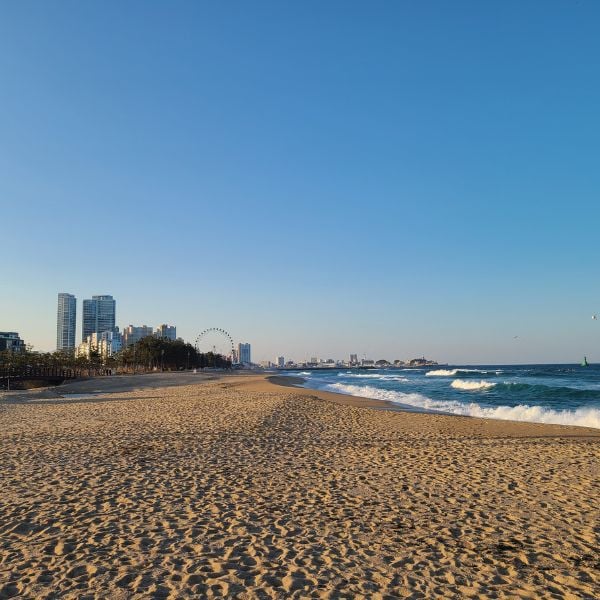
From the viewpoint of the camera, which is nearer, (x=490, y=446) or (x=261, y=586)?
(x=261, y=586)

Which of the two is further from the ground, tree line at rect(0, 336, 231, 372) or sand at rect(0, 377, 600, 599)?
tree line at rect(0, 336, 231, 372)

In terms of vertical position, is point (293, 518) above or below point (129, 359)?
below

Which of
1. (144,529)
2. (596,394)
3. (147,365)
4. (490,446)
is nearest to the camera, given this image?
(144,529)

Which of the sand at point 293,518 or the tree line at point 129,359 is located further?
the tree line at point 129,359

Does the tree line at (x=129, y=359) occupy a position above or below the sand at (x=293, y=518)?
above

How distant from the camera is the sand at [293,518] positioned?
5.18m

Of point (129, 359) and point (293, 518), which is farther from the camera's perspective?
point (129, 359)

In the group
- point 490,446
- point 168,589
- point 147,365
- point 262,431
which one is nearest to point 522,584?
point 168,589

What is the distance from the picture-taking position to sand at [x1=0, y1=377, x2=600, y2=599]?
5.18 metres

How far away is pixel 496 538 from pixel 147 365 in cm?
11845

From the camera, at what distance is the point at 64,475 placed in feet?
31.3

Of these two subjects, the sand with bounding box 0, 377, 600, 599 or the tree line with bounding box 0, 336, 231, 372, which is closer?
the sand with bounding box 0, 377, 600, 599

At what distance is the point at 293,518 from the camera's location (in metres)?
7.19

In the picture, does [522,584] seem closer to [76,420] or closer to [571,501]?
[571,501]
